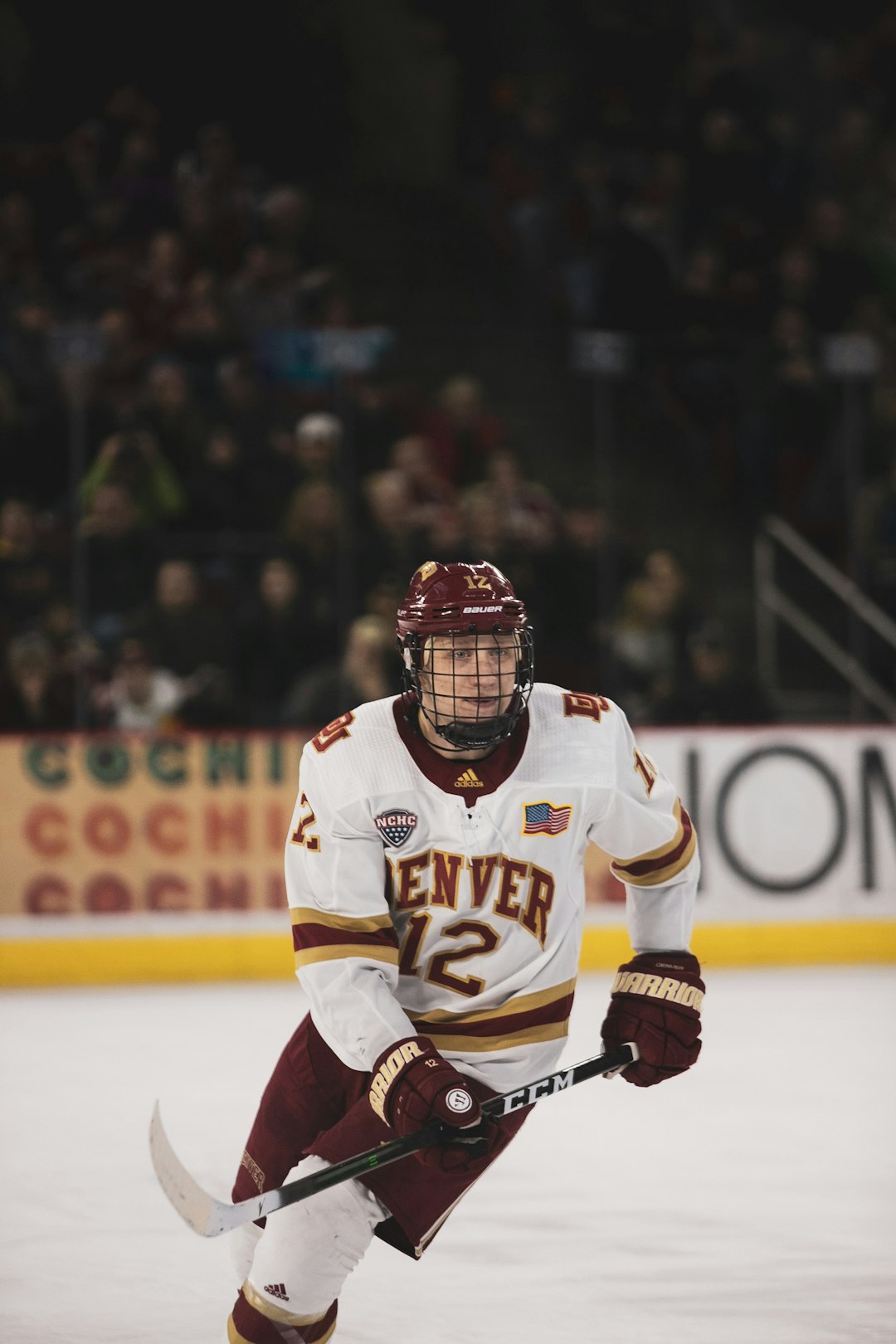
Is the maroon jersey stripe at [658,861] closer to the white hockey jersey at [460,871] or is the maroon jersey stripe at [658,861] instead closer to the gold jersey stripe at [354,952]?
the white hockey jersey at [460,871]

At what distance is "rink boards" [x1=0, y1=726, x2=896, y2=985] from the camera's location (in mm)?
6793

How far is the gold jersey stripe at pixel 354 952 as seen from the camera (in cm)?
251

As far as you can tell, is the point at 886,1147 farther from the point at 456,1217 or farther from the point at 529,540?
the point at 529,540

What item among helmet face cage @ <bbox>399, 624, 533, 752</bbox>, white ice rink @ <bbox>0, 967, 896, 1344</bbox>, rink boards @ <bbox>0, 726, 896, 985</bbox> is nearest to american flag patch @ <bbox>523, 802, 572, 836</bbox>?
helmet face cage @ <bbox>399, 624, 533, 752</bbox>

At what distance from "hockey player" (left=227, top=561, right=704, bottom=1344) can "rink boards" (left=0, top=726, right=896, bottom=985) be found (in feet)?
13.4

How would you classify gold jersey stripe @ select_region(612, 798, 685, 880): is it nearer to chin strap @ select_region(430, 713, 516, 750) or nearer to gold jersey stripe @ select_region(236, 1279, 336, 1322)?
chin strap @ select_region(430, 713, 516, 750)

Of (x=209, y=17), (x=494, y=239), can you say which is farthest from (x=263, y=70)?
(x=494, y=239)

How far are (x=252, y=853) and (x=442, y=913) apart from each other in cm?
441

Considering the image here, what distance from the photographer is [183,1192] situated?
8.56 feet

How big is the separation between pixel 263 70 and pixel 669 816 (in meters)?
8.59

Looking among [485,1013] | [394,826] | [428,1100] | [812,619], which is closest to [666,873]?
[485,1013]

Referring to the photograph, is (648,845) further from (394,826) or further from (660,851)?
(394,826)

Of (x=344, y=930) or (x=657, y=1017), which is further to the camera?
(x=657, y=1017)

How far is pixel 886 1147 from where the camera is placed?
167 inches
